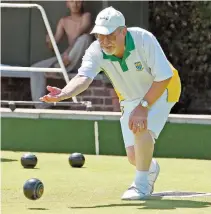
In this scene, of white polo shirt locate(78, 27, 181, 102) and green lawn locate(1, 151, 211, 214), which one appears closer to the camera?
green lawn locate(1, 151, 211, 214)

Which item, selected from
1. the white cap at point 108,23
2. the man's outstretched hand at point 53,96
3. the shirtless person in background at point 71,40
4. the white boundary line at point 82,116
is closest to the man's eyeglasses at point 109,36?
the white cap at point 108,23

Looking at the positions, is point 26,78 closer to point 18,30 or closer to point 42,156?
point 18,30

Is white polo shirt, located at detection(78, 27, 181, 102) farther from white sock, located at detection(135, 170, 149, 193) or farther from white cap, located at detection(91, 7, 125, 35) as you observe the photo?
white sock, located at detection(135, 170, 149, 193)

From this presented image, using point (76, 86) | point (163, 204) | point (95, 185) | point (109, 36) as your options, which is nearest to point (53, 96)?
point (76, 86)

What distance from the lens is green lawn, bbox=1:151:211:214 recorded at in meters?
6.10

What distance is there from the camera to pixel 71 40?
12547mm

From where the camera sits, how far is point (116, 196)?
6809 mm

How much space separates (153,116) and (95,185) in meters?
1.00

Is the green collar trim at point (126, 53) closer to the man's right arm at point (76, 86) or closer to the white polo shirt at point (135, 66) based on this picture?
the white polo shirt at point (135, 66)

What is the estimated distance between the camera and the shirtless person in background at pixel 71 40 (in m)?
12.3

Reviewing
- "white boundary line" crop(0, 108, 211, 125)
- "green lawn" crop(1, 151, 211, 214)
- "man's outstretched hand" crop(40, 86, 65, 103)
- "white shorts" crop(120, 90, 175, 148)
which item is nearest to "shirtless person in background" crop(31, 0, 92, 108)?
"white boundary line" crop(0, 108, 211, 125)

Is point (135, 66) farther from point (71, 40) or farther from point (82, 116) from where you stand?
point (71, 40)

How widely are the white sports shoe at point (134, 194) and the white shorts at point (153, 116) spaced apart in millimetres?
375

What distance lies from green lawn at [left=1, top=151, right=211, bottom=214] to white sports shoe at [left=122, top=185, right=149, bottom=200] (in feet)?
0.19
